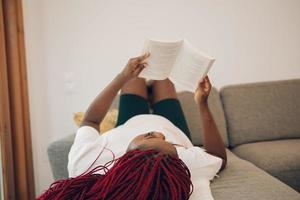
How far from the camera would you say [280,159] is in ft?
5.93

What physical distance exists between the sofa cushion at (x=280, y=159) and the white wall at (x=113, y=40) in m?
0.71

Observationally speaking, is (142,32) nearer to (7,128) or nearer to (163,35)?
(163,35)

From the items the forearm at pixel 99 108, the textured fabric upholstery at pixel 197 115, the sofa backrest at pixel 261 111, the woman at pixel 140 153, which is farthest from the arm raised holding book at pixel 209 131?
the sofa backrest at pixel 261 111

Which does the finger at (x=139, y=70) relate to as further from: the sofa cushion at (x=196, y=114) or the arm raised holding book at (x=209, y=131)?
the sofa cushion at (x=196, y=114)

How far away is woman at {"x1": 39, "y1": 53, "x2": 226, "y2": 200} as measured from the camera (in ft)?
3.28

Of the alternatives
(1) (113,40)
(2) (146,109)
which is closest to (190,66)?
(2) (146,109)

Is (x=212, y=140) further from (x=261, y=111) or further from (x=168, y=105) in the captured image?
(x=261, y=111)

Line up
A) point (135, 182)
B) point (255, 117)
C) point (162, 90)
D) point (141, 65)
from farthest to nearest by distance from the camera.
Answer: point (255, 117) < point (162, 90) < point (141, 65) < point (135, 182)

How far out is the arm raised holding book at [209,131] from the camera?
4.95 feet

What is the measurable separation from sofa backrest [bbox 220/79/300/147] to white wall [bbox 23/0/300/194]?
26 cm

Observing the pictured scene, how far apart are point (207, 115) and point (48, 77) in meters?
1.32

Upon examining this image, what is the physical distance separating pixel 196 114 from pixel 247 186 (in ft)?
3.17

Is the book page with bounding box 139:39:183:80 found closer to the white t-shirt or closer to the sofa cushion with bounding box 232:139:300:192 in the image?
the white t-shirt

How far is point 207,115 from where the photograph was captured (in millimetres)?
1562
